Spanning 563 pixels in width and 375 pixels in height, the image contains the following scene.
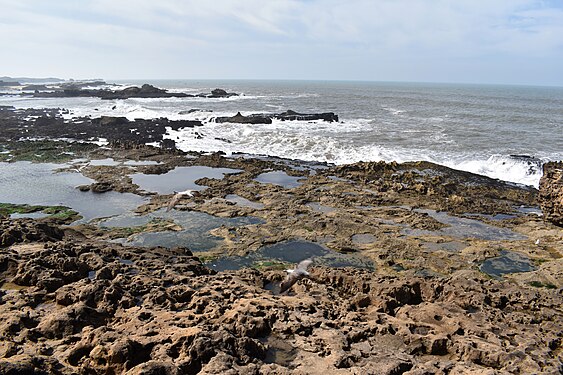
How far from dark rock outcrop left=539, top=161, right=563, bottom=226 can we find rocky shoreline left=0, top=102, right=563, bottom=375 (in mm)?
67

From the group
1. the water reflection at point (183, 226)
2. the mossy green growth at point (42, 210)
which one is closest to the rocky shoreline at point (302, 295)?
the mossy green growth at point (42, 210)

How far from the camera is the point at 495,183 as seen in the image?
2219 cm

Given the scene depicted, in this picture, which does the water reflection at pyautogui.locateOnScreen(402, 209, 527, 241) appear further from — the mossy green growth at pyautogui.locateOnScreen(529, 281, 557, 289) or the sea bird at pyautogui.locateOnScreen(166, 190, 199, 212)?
the sea bird at pyautogui.locateOnScreen(166, 190, 199, 212)

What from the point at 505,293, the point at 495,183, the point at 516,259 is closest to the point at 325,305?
the point at 505,293

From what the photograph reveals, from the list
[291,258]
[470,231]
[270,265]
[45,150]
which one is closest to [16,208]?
[270,265]

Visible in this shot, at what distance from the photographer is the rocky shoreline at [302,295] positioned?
5.87 meters

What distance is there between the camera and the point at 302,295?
8664 millimetres

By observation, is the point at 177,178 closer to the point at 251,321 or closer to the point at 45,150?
the point at 45,150

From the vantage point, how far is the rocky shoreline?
231 inches

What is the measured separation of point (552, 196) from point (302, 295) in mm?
13381

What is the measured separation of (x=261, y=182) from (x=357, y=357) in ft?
54.3

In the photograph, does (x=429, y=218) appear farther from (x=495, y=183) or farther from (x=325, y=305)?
(x=325, y=305)

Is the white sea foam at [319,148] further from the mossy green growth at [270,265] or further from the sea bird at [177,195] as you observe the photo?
the mossy green growth at [270,265]

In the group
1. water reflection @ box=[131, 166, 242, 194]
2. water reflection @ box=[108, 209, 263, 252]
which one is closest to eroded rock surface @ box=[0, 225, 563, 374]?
water reflection @ box=[108, 209, 263, 252]
